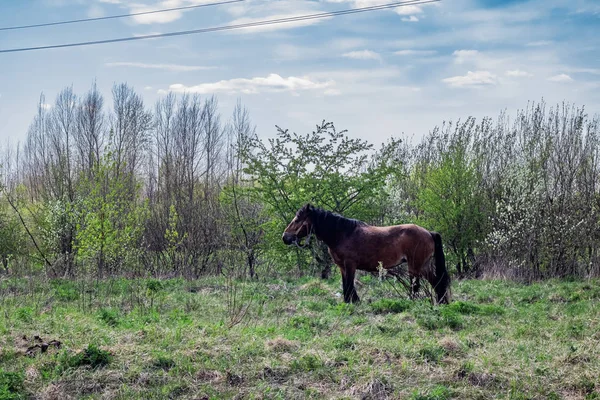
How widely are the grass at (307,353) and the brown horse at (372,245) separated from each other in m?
1.39

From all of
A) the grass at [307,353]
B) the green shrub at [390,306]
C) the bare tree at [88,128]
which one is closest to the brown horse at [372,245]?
the green shrub at [390,306]

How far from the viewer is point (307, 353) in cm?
631

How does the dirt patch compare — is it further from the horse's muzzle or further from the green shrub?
the horse's muzzle

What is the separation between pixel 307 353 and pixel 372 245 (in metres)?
4.72

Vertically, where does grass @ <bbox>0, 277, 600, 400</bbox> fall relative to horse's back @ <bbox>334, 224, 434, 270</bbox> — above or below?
below

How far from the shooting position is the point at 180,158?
25062 mm

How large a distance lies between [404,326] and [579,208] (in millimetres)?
9747

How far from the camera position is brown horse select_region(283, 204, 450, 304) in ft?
34.7

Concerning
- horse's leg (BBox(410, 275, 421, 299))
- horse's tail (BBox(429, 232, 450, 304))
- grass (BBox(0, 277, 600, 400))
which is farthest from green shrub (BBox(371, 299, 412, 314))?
horse's tail (BBox(429, 232, 450, 304))

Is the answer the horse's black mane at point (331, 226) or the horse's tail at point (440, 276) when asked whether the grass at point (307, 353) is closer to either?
the horse's tail at point (440, 276)

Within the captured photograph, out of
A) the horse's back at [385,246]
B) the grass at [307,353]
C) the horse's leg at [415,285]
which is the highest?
the horse's back at [385,246]

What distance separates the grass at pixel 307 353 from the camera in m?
5.70

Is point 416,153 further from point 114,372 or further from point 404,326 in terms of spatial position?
point 114,372

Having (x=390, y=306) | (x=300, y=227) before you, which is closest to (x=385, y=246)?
(x=300, y=227)
